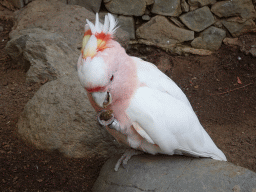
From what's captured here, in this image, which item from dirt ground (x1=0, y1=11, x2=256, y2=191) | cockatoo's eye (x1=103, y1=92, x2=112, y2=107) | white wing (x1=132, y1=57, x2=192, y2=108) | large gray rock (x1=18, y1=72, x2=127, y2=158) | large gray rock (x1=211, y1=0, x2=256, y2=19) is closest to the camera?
cockatoo's eye (x1=103, y1=92, x2=112, y2=107)

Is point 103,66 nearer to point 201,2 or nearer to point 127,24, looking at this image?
point 127,24

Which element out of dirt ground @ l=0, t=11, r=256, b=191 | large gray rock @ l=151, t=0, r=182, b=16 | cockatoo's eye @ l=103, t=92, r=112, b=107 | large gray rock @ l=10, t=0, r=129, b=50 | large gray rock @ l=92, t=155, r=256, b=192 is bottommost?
dirt ground @ l=0, t=11, r=256, b=191

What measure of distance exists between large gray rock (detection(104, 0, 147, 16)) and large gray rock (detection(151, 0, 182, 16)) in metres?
0.18

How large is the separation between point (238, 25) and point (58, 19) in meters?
2.72

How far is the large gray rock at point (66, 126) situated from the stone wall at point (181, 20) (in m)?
2.01

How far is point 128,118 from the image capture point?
179 cm

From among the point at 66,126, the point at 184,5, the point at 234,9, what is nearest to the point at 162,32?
the point at 184,5

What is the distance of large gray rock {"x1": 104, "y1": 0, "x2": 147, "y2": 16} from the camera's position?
405 cm

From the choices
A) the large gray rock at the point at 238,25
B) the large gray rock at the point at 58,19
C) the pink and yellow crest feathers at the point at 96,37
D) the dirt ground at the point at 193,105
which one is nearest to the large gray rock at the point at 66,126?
the dirt ground at the point at 193,105

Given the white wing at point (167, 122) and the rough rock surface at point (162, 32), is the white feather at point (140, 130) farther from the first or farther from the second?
the rough rock surface at point (162, 32)

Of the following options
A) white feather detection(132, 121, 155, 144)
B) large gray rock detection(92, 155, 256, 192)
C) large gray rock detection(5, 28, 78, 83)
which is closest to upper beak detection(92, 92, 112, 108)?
white feather detection(132, 121, 155, 144)

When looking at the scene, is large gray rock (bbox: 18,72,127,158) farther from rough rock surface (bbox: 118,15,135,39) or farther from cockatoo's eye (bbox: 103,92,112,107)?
rough rock surface (bbox: 118,15,135,39)

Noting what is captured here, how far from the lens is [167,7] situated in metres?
4.10

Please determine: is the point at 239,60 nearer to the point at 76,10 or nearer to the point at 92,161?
the point at 76,10
